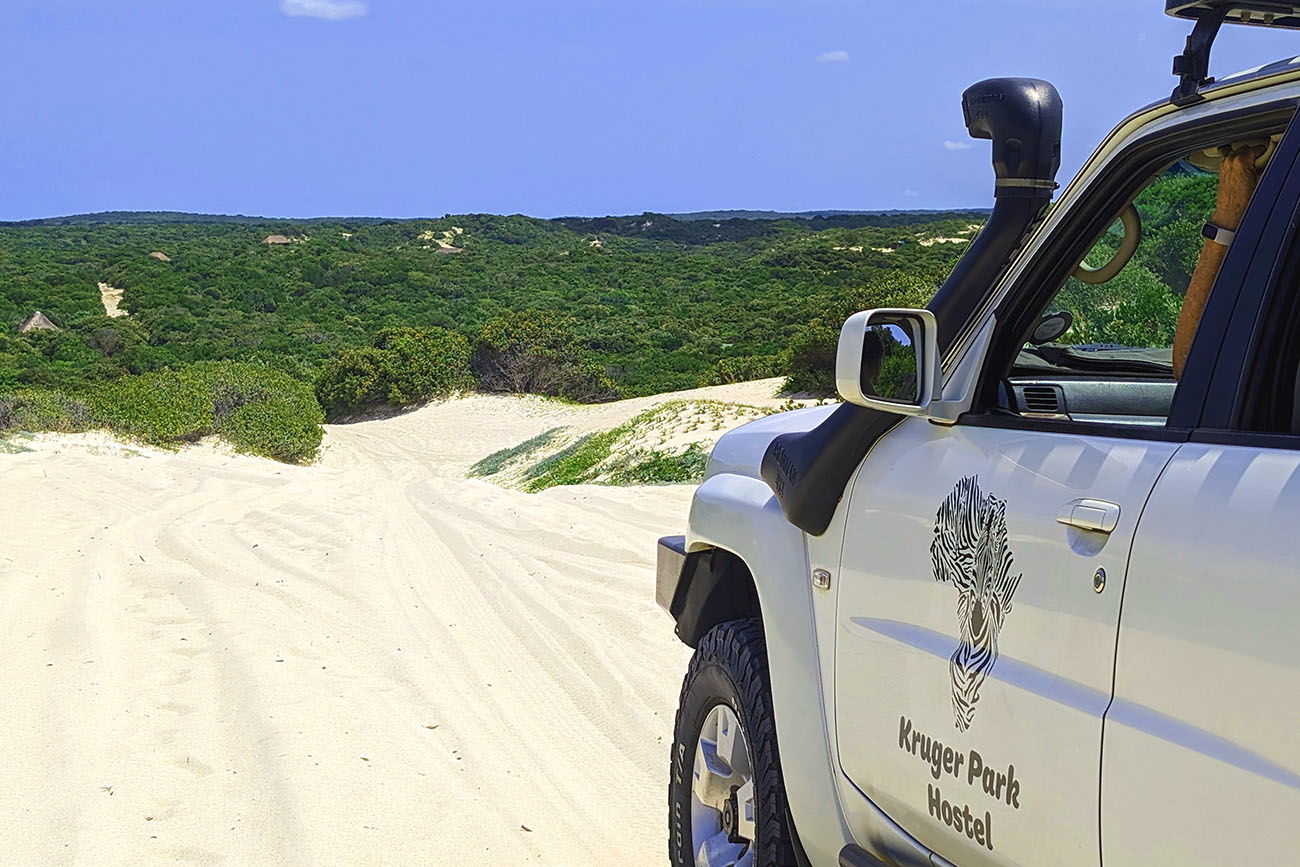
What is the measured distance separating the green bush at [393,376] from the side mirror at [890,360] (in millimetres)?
31257

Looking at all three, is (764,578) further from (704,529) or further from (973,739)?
(973,739)

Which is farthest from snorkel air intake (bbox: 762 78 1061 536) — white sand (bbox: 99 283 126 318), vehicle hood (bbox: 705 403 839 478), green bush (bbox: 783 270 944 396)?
white sand (bbox: 99 283 126 318)

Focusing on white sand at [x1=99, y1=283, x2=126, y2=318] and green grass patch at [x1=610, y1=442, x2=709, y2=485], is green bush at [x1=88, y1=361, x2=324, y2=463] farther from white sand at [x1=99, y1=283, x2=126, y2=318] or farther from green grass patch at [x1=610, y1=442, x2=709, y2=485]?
white sand at [x1=99, y1=283, x2=126, y2=318]

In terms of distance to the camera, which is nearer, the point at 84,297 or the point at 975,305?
the point at 975,305

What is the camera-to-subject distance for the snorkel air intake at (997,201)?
281 centimetres

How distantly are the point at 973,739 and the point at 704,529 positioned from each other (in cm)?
150

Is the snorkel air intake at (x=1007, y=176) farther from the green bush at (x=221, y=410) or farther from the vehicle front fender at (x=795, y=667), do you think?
the green bush at (x=221, y=410)

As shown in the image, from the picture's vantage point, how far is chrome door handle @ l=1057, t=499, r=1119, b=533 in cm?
199

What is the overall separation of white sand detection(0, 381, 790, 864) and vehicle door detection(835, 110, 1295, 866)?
2074 mm

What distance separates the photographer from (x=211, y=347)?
154 feet

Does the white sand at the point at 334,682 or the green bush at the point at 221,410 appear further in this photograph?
the green bush at the point at 221,410

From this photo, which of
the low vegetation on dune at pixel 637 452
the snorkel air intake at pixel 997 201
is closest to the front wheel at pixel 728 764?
the snorkel air intake at pixel 997 201

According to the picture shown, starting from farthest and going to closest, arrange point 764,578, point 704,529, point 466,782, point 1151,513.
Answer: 1. point 466,782
2. point 704,529
3. point 764,578
4. point 1151,513

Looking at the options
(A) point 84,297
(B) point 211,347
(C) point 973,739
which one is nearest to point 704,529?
(C) point 973,739
